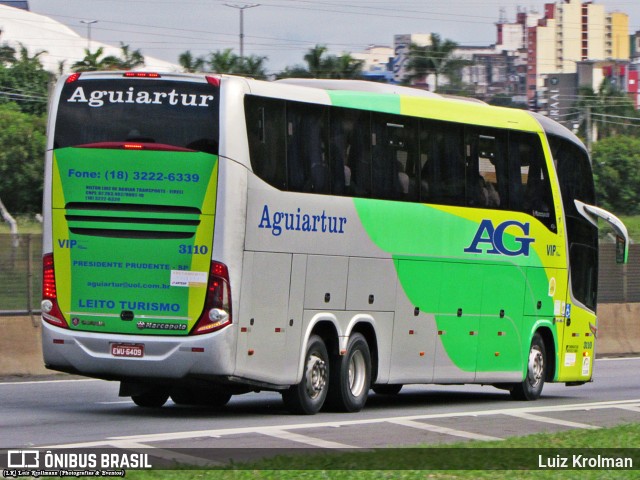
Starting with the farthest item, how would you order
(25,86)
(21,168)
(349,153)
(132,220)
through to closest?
(25,86) → (21,168) → (349,153) → (132,220)

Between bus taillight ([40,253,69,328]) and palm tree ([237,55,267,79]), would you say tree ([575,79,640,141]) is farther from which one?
bus taillight ([40,253,69,328])

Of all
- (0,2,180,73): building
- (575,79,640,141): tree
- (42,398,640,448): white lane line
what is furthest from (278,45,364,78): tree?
(42,398,640,448): white lane line

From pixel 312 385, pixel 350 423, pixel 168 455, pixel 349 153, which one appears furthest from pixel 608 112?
pixel 168 455

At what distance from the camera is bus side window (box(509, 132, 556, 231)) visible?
19.1 meters

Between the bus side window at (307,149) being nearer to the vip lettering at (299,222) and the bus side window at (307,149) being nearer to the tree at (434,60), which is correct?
the vip lettering at (299,222)

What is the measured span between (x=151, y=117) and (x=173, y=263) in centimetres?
161

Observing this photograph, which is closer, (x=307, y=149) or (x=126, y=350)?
(x=126, y=350)

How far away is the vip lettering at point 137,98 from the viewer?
14.3 metres

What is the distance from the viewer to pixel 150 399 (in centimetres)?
1648

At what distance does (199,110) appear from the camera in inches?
561

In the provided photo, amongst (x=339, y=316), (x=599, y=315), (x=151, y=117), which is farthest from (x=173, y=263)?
(x=599, y=315)

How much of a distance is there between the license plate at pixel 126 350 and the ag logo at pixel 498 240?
5638 mm

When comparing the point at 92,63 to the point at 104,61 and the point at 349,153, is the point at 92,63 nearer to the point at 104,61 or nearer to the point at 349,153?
the point at 104,61

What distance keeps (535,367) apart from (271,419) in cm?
653
